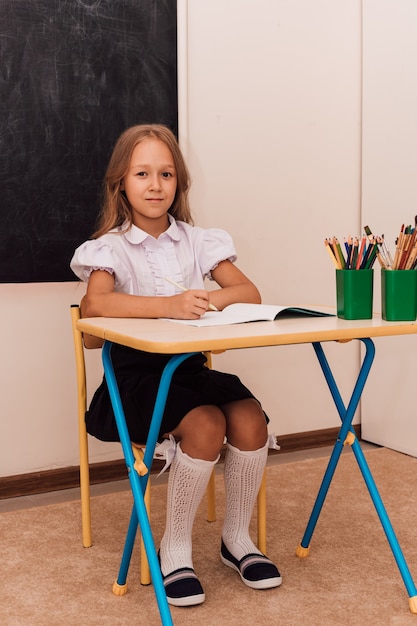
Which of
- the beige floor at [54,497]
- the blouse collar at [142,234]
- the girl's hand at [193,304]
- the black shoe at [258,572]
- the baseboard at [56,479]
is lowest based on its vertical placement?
the beige floor at [54,497]

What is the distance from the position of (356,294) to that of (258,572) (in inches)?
25.1

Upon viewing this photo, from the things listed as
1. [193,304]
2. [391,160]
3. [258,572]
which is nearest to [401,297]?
[193,304]

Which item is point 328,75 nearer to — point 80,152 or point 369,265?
point 80,152

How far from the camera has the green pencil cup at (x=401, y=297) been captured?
1405mm

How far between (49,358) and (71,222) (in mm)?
423

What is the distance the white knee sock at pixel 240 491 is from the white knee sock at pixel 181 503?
0.28 feet

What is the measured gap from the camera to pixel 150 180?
5.97 ft

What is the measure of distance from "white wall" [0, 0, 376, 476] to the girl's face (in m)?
0.56

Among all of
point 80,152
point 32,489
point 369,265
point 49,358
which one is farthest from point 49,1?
point 32,489

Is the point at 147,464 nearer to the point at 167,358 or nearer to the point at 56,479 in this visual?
the point at 167,358

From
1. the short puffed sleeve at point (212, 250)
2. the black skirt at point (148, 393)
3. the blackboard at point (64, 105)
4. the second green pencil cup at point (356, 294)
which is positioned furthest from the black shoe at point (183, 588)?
the blackboard at point (64, 105)

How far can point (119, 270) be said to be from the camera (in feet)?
5.81

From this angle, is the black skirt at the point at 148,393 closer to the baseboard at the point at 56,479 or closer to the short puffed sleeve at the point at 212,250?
the short puffed sleeve at the point at 212,250

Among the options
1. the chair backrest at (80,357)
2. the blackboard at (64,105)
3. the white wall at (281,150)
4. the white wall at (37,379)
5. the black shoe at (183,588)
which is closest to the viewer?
the black shoe at (183,588)
